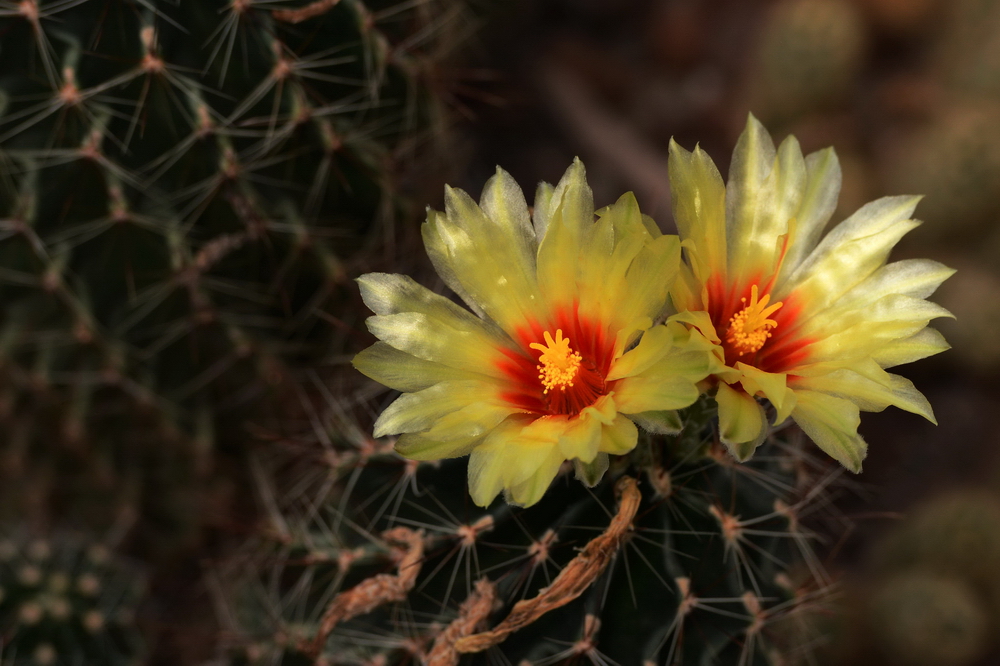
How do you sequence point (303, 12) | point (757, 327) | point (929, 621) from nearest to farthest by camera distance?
point (757, 327) → point (303, 12) → point (929, 621)

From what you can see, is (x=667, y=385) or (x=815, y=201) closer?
(x=667, y=385)

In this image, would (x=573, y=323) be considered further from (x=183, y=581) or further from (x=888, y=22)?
(x=888, y=22)

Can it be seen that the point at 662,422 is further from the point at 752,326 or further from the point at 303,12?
the point at 303,12

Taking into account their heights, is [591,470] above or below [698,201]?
below

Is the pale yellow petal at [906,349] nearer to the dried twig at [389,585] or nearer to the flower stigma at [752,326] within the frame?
the flower stigma at [752,326]

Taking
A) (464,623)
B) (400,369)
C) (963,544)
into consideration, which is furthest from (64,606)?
(963,544)

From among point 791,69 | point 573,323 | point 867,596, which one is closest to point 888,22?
point 791,69

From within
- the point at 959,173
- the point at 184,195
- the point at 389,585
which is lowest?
the point at 389,585

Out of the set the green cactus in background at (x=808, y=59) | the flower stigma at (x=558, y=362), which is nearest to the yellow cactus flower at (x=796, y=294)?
the flower stigma at (x=558, y=362)
